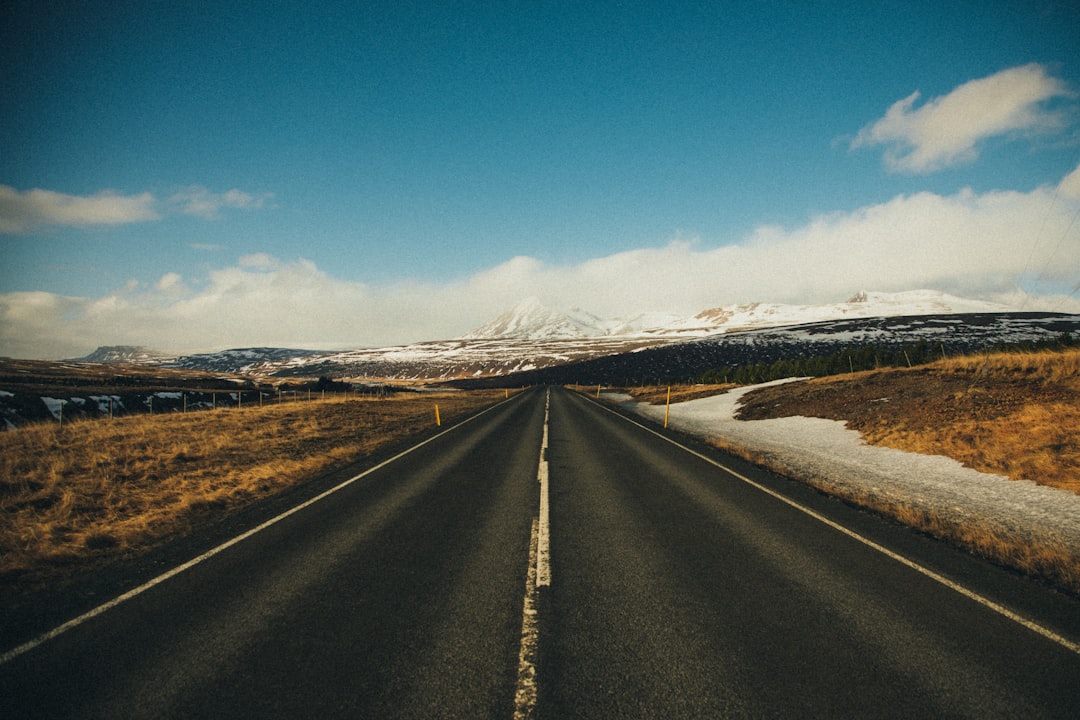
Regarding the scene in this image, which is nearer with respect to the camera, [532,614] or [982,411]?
[532,614]

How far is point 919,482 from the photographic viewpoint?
9.95 m

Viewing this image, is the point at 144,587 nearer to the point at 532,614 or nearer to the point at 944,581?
the point at 532,614

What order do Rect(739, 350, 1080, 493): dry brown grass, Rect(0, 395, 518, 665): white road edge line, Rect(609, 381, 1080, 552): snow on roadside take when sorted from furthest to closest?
1. Rect(739, 350, 1080, 493): dry brown grass
2. Rect(609, 381, 1080, 552): snow on roadside
3. Rect(0, 395, 518, 665): white road edge line

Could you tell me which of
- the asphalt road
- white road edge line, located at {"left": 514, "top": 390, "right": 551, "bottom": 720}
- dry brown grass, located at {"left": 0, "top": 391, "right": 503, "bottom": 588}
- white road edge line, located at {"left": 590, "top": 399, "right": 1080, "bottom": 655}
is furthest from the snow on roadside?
dry brown grass, located at {"left": 0, "top": 391, "right": 503, "bottom": 588}

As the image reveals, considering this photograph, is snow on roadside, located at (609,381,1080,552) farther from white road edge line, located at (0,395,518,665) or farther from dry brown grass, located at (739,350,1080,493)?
white road edge line, located at (0,395,518,665)

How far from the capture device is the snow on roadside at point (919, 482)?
721cm

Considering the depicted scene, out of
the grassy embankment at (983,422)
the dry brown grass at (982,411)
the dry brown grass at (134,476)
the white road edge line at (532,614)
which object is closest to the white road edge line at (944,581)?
the grassy embankment at (983,422)

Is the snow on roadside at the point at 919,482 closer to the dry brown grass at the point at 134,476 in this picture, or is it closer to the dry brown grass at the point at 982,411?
the dry brown grass at the point at 982,411

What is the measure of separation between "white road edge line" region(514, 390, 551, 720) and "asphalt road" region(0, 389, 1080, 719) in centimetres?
4

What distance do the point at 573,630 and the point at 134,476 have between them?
A: 471 inches

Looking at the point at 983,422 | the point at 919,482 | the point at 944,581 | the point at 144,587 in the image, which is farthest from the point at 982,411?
the point at 144,587

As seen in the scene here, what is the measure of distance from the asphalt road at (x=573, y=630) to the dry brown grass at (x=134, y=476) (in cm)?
245

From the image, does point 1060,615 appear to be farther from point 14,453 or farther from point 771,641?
point 14,453

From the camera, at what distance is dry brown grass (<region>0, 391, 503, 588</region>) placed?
655cm
